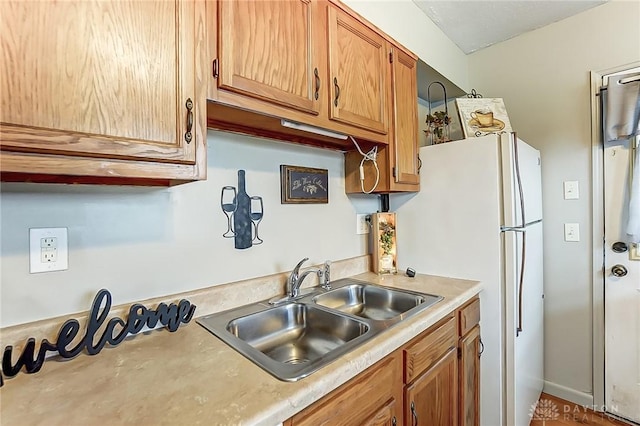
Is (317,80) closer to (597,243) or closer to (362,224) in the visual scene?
(362,224)

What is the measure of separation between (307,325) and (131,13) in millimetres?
1221

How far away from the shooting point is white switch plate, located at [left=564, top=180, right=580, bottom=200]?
2100 millimetres

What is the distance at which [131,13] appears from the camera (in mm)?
785

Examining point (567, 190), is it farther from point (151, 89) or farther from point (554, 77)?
point (151, 89)

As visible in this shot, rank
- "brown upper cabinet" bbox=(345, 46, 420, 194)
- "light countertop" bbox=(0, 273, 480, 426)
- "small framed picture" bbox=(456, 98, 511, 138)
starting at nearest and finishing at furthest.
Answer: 1. "light countertop" bbox=(0, 273, 480, 426)
2. "brown upper cabinet" bbox=(345, 46, 420, 194)
3. "small framed picture" bbox=(456, 98, 511, 138)

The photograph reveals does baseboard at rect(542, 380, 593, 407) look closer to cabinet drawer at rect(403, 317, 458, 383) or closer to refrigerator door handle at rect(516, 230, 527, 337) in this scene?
refrigerator door handle at rect(516, 230, 527, 337)

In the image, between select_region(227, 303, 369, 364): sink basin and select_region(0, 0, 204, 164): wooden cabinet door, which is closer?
select_region(0, 0, 204, 164): wooden cabinet door

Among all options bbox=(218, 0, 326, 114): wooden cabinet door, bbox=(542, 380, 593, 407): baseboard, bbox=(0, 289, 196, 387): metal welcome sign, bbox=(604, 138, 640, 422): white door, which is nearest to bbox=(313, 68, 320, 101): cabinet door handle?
bbox=(218, 0, 326, 114): wooden cabinet door

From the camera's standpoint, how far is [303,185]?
1.61 metres

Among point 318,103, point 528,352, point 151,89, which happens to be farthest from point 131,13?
point 528,352

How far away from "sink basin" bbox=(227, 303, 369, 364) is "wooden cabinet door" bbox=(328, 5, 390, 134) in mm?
863

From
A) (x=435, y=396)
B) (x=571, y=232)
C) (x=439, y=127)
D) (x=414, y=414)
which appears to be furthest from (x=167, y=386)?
(x=571, y=232)

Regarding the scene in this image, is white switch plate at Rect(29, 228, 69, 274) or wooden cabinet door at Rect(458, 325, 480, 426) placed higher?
white switch plate at Rect(29, 228, 69, 274)

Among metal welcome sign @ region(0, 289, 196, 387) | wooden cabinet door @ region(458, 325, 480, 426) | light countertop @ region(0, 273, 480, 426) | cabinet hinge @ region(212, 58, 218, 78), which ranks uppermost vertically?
cabinet hinge @ region(212, 58, 218, 78)
